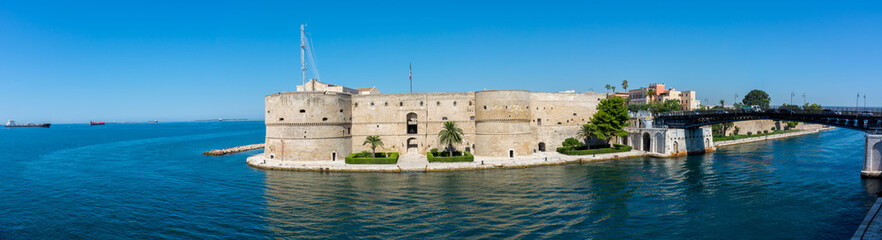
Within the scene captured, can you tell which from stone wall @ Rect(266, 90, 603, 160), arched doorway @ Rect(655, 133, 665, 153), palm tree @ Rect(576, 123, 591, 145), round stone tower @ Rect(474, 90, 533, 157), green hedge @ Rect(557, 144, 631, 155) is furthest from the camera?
palm tree @ Rect(576, 123, 591, 145)

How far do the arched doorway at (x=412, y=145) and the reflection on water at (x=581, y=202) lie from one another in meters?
12.1

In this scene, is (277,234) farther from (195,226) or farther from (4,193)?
(4,193)

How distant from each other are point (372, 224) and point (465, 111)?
26948 mm

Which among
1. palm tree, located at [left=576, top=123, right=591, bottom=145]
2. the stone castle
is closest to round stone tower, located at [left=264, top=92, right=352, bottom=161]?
the stone castle

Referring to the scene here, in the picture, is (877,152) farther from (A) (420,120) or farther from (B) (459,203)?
(A) (420,120)

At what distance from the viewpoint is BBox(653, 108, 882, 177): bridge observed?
29234 millimetres

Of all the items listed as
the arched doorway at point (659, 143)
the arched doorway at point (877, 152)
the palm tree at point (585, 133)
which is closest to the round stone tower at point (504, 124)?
the palm tree at point (585, 133)

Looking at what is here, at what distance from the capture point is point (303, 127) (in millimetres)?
40781

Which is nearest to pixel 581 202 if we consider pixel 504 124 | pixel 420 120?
pixel 504 124

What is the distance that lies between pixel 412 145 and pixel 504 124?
1153cm

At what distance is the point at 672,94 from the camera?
109312mm

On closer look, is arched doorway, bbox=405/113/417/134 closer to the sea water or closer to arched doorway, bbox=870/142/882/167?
the sea water

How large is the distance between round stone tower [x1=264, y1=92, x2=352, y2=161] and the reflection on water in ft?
16.4

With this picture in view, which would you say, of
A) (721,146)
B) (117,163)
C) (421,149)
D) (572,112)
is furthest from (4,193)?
(721,146)
